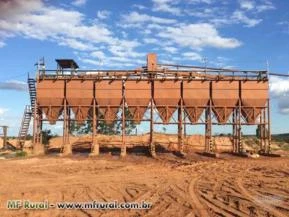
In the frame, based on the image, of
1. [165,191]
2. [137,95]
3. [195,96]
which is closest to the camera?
[165,191]

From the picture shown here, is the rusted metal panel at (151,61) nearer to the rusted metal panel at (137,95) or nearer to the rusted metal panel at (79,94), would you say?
the rusted metal panel at (137,95)

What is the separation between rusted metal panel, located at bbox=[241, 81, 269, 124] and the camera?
144 ft

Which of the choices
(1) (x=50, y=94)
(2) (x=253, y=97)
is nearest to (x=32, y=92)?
(1) (x=50, y=94)

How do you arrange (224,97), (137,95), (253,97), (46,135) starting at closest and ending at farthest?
(137,95) < (224,97) < (253,97) < (46,135)

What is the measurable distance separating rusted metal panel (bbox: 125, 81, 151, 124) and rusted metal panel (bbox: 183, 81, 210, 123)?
3.52 metres

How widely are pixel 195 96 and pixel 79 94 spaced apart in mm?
10699

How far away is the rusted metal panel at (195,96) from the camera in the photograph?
43188 mm

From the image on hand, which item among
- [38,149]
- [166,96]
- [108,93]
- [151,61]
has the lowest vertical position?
[38,149]

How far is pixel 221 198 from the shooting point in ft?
52.1

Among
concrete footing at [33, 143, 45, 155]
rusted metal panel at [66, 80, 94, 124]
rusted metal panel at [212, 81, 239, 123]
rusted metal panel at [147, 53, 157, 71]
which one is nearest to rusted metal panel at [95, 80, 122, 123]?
rusted metal panel at [66, 80, 94, 124]

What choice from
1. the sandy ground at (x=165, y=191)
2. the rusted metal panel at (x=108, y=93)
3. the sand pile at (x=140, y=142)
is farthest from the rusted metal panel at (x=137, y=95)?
the sandy ground at (x=165, y=191)

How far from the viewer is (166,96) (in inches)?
1692

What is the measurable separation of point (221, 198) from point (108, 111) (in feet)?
92.0

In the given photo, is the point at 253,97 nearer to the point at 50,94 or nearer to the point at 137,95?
the point at 137,95
